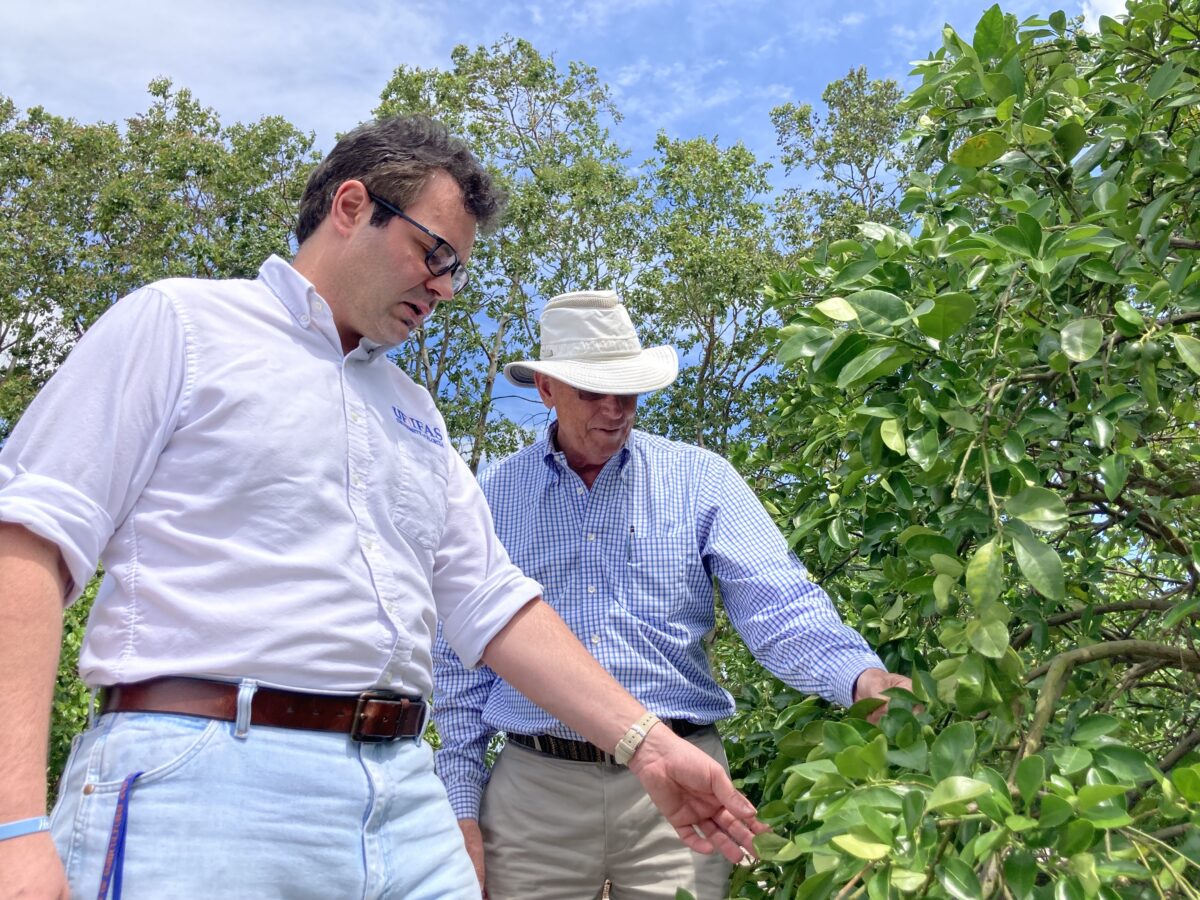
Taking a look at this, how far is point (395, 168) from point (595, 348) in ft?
3.64

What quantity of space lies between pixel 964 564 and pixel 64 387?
4.19 ft

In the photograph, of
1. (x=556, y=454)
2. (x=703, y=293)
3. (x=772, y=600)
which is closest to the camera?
(x=772, y=600)

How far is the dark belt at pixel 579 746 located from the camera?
2631 millimetres

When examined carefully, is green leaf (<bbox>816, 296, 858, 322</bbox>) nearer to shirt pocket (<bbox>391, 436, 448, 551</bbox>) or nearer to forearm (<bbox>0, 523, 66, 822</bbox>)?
shirt pocket (<bbox>391, 436, 448, 551</bbox>)

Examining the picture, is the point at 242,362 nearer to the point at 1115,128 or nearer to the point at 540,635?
the point at 540,635

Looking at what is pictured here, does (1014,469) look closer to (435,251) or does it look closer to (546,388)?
(435,251)

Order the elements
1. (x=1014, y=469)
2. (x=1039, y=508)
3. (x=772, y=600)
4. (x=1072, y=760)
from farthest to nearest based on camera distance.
→ (x=772, y=600) < (x=1014, y=469) < (x=1039, y=508) < (x=1072, y=760)

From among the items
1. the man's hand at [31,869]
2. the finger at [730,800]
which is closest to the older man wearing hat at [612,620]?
the finger at [730,800]

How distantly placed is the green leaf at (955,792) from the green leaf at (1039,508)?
36cm

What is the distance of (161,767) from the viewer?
4.92ft

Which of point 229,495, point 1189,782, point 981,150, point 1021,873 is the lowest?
point 1021,873

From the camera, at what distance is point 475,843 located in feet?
8.79

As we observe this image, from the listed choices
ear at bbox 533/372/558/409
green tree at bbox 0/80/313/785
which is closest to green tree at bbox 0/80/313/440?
green tree at bbox 0/80/313/785

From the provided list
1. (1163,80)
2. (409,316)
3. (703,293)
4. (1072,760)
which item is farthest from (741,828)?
(703,293)
